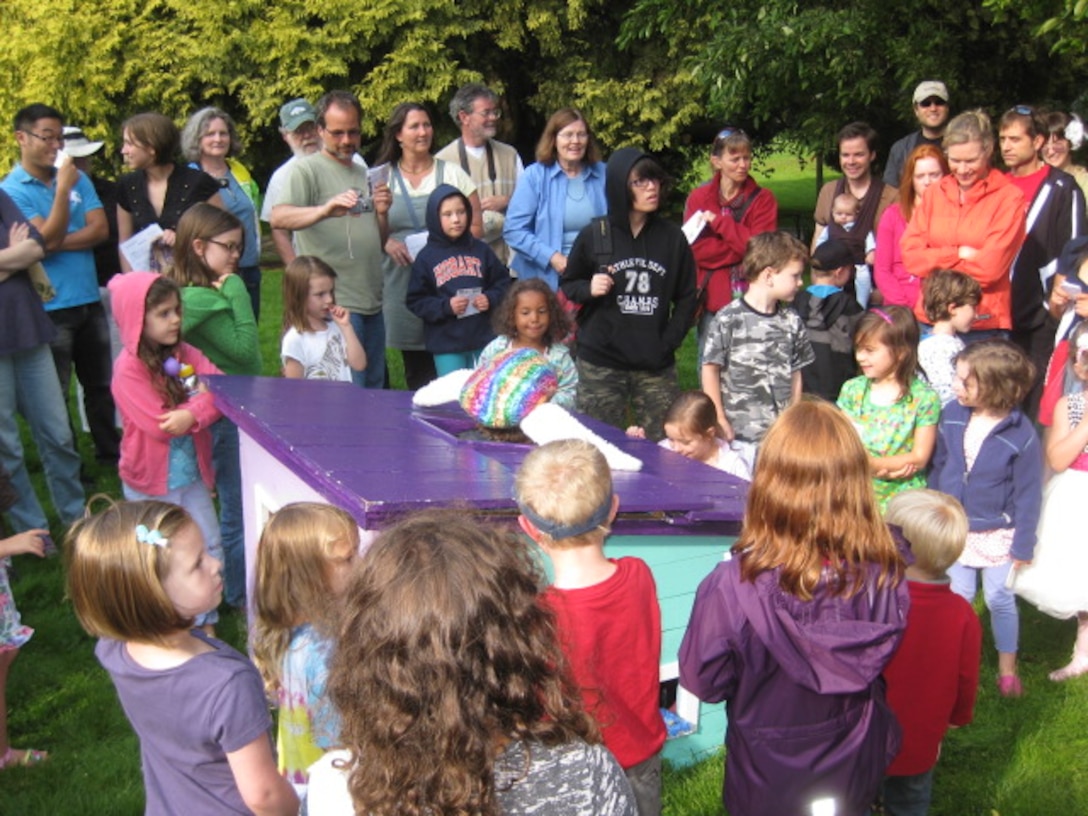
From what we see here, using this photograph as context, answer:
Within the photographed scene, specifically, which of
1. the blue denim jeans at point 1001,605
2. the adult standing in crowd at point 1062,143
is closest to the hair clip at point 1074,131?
the adult standing in crowd at point 1062,143

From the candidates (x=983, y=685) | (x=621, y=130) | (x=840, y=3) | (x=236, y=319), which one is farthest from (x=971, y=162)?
(x=621, y=130)

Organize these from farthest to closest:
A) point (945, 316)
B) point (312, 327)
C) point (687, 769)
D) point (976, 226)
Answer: point (976, 226) → point (945, 316) → point (312, 327) → point (687, 769)

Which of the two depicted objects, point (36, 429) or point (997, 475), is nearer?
point (997, 475)

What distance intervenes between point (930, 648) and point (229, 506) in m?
3.25

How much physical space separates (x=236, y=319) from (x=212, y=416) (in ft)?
2.00

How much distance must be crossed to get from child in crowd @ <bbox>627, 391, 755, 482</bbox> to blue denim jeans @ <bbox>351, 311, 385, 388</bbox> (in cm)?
240

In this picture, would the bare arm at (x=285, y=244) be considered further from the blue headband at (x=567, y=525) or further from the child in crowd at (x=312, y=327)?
Result: the blue headband at (x=567, y=525)

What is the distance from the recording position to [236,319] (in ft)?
16.7

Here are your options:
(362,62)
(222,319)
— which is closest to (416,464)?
(222,319)

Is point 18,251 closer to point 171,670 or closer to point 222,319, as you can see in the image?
point 222,319

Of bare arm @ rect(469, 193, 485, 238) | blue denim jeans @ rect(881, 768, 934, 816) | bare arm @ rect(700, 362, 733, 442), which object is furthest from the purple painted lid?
bare arm @ rect(469, 193, 485, 238)

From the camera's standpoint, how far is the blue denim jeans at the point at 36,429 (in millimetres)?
5559

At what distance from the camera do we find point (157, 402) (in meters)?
4.58

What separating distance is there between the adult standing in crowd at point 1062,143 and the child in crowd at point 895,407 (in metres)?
2.85
